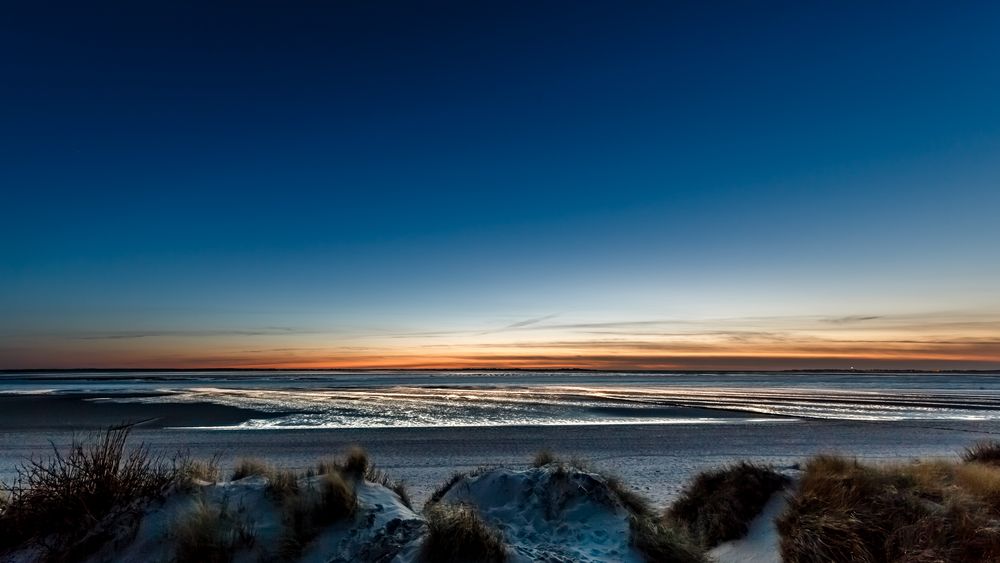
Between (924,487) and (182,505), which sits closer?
(182,505)

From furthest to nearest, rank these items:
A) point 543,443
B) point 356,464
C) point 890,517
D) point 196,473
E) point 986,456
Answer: point 543,443 → point 986,456 → point 356,464 → point 196,473 → point 890,517

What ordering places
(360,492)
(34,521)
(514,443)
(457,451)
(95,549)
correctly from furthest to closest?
(514,443) → (457,451) → (360,492) → (34,521) → (95,549)

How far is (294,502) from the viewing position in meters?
5.59

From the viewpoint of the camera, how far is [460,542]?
489 cm

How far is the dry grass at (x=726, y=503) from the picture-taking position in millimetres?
6977

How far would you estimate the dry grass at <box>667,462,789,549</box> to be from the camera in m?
6.98

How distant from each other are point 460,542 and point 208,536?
2222mm

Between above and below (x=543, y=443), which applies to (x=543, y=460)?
above

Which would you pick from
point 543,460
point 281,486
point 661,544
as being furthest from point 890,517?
point 281,486

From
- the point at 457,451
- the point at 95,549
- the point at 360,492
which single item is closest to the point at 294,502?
the point at 360,492

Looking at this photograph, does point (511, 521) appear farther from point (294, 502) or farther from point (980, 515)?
point (980, 515)

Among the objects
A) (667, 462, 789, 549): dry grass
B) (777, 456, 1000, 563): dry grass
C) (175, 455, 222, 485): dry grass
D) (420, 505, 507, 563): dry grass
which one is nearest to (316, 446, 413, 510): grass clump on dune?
(175, 455, 222, 485): dry grass

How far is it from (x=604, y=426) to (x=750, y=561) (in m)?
17.5

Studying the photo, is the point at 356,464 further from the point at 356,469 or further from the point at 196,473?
the point at 196,473
